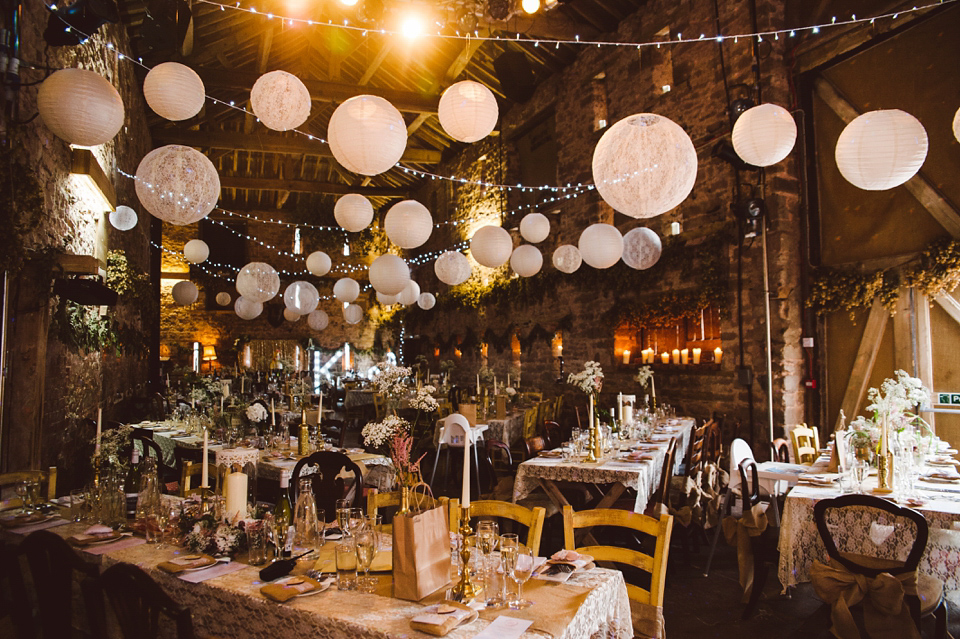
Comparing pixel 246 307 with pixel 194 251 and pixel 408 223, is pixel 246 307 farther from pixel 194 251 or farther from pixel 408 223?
pixel 408 223

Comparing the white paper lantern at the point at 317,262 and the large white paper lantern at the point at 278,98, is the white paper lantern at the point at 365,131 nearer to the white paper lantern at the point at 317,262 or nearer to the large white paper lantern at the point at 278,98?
the large white paper lantern at the point at 278,98

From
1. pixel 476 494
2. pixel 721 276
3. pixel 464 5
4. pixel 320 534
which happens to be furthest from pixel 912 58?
pixel 320 534

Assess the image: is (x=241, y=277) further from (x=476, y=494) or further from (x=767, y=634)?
(x=767, y=634)

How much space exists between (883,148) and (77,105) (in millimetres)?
4954

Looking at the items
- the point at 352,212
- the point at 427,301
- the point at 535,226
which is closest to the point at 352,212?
the point at 352,212

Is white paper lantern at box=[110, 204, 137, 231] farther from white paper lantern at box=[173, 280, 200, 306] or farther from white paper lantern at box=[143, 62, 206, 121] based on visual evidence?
white paper lantern at box=[143, 62, 206, 121]

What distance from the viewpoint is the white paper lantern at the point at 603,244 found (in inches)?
264

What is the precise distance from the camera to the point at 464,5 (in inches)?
267

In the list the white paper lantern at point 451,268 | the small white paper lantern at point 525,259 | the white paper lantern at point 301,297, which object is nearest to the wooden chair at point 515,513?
the white paper lantern at point 451,268

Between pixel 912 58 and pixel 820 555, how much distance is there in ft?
18.1

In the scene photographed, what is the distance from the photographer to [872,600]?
105 inches

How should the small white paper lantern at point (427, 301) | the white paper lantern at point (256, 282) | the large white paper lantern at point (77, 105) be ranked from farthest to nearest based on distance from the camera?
the small white paper lantern at point (427, 301)
the white paper lantern at point (256, 282)
the large white paper lantern at point (77, 105)

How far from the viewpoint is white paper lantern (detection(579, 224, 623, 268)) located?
6699mm

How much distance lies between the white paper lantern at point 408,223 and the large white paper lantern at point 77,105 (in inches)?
102
